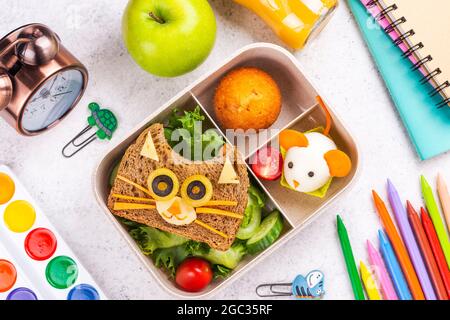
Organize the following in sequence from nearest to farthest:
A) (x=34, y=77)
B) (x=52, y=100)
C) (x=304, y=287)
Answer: (x=34, y=77), (x=52, y=100), (x=304, y=287)

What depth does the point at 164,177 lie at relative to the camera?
1058mm

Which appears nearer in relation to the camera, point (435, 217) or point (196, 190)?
point (196, 190)

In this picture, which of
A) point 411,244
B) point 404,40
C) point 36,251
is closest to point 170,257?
point 36,251

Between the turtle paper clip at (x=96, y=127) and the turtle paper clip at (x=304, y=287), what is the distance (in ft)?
1.44

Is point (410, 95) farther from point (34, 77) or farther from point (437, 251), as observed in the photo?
point (34, 77)

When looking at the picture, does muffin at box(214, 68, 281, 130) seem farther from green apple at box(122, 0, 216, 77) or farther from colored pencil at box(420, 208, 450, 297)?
colored pencil at box(420, 208, 450, 297)

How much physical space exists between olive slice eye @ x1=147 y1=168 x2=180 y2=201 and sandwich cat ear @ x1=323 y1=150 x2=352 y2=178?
0.27m

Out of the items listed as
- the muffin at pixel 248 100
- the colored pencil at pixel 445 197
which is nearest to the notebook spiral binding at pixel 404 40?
the colored pencil at pixel 445 197

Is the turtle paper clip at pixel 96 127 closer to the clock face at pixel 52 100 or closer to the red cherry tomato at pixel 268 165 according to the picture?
the clock face at pixel 52 100

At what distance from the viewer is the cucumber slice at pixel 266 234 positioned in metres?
1.16

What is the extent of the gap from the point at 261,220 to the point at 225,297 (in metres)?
0.18

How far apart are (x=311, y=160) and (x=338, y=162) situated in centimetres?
5

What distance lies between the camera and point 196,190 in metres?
1.06

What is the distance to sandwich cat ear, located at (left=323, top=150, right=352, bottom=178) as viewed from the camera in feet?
3.59
